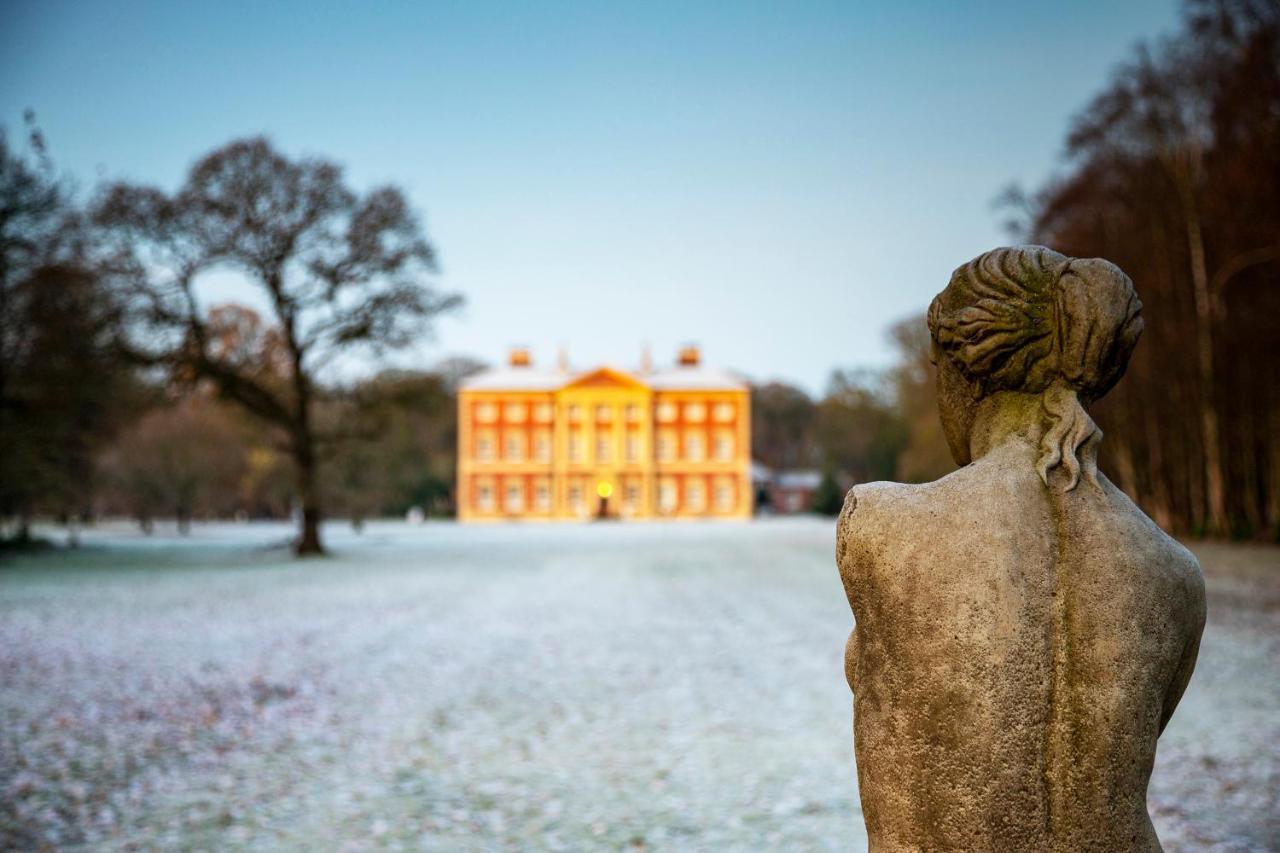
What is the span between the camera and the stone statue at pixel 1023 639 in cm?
180

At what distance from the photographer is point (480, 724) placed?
7.22 metres

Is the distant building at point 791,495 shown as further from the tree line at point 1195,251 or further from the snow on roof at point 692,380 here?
the tree line at point 1195,251

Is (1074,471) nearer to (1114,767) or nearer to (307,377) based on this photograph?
(1114,767)

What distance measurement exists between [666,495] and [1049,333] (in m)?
61.7

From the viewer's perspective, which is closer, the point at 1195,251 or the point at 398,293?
the point at 1195,251

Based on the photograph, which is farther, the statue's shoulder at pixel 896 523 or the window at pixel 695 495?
the window at pixel 695 495

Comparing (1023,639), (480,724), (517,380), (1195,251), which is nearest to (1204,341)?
(1195,251)

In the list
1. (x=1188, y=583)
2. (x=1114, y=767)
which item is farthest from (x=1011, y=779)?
(x=1188, y=583)

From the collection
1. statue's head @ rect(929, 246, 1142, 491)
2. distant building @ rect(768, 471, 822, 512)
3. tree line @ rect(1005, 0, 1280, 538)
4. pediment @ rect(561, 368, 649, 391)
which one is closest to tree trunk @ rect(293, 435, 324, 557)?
tree line @ rect(1005, 0, 1280, 538)

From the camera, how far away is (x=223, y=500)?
41.4 m

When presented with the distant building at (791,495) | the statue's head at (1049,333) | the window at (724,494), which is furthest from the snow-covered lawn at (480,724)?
the distant building at (791,495)

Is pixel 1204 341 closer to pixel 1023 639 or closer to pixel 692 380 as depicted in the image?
pixel 1023 639

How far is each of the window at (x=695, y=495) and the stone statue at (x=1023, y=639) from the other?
61.4 metres

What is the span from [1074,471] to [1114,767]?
582 millimetres
